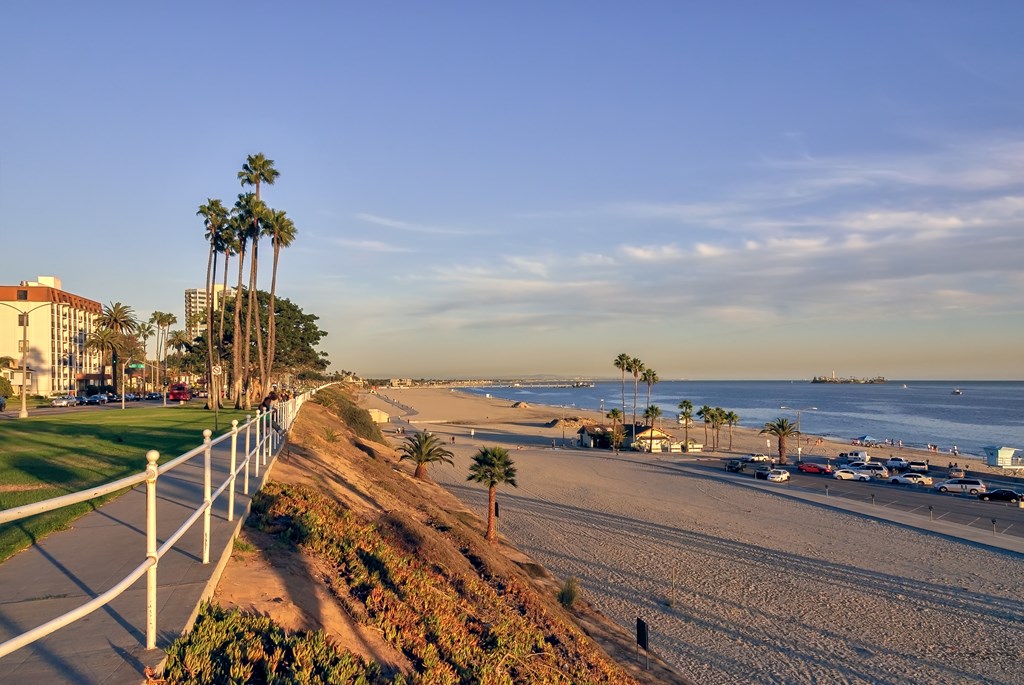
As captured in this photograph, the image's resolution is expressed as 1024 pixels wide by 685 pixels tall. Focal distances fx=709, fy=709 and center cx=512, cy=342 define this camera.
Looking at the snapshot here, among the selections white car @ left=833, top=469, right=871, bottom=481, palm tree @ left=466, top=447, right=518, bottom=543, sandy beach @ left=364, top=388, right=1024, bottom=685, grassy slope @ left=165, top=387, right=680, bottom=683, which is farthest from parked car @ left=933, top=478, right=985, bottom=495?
grassy slope @ left=165, top=387, right=680, bottom=683

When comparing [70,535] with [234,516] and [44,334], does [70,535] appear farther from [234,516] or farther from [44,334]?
[44,334]

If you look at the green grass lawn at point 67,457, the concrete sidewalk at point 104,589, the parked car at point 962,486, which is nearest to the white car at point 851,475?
the parked car at point 962,486

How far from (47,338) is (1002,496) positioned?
105 meters

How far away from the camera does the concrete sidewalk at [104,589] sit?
463 centimetres

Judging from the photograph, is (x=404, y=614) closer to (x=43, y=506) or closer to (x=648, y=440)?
(x=43, y=506)

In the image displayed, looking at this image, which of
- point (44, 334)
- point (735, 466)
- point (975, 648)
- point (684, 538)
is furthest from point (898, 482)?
point (44, 334)

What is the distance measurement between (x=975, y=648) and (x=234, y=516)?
1791cm

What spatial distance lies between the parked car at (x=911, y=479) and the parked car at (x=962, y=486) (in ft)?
5.54

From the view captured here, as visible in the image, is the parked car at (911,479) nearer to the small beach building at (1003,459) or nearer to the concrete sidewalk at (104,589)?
the small beach building at (1003,459)

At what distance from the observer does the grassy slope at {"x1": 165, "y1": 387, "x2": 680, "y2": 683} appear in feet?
17.9

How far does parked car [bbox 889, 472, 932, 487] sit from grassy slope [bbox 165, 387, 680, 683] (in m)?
41.2

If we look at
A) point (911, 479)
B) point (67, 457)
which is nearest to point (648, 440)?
point (911, 479)

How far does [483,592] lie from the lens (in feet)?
39.4

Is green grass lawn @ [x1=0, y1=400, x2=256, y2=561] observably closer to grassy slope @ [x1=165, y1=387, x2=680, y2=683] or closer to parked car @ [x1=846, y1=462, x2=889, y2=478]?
grassy slope @ [x1=165, y1=387, x2=680, y2=683]
